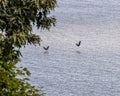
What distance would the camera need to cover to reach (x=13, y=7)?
1830 centimetres

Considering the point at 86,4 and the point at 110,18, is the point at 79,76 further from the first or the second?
the point at 86,4

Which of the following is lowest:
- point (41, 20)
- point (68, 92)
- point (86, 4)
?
point (68, 92)

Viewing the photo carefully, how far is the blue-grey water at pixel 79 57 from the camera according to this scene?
172 feet

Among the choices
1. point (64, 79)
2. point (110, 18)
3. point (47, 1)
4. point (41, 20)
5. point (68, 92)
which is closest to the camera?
point (47, 1)

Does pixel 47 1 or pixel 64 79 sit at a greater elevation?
pixel 47 1

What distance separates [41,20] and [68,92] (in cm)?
3098

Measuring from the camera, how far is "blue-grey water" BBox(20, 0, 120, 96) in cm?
Result: 5250

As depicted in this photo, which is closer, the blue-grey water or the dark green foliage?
the dark green foliage

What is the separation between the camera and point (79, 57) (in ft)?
227

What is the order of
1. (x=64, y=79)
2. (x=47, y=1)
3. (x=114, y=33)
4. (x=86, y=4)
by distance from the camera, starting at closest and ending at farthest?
1. (x=47, y=1)
2. (x=64, y=79)
3. (x=114, y=33)
4. (x=86, y=4)

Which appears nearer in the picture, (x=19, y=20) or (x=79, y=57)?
(x=19, y=20)

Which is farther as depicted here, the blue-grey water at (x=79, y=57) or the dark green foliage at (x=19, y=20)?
the blue-grey water at (x=79, y=57)

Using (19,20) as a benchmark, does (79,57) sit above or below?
below

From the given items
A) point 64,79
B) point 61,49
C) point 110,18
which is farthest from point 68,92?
point 110,18
